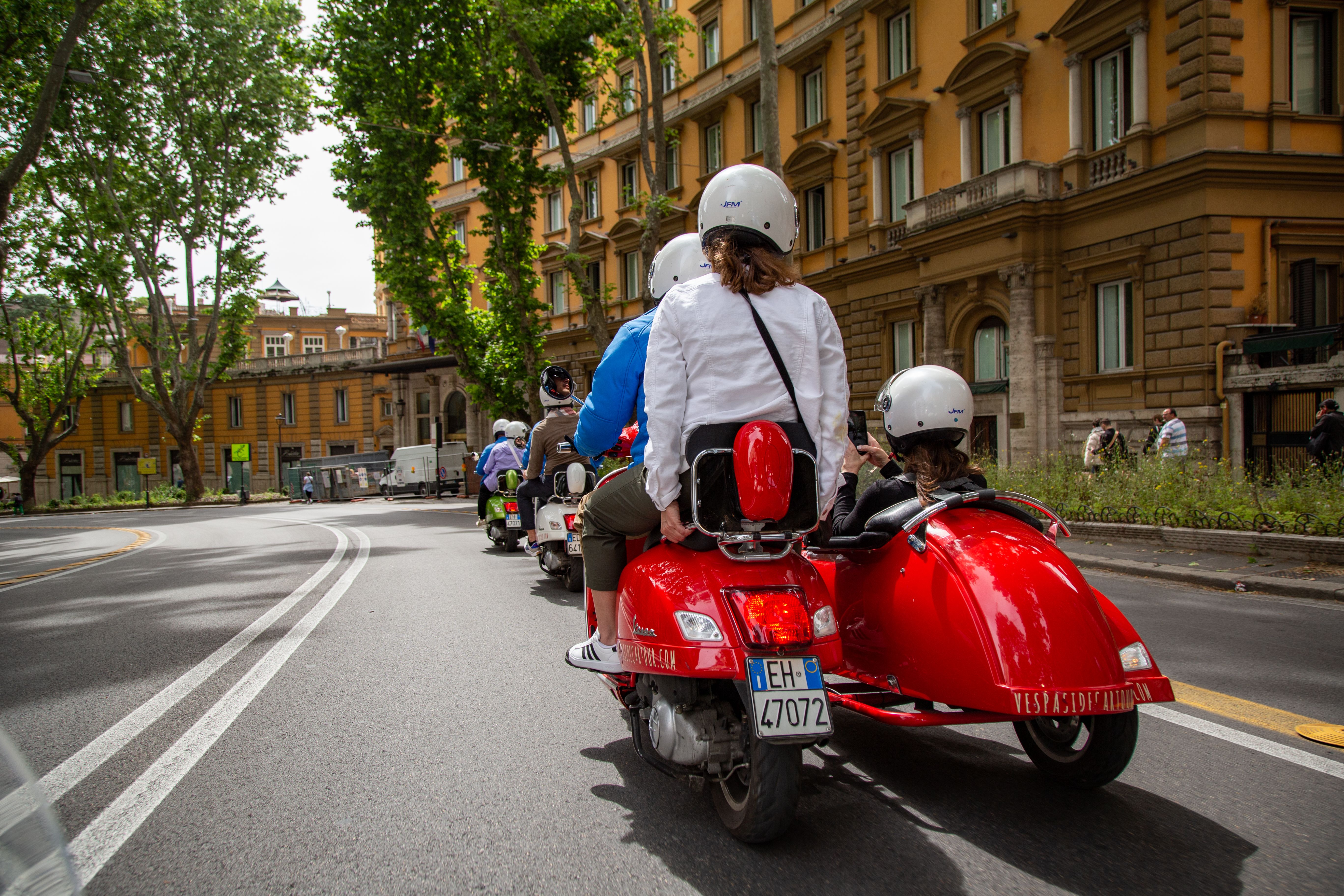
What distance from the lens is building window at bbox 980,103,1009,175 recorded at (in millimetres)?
19828

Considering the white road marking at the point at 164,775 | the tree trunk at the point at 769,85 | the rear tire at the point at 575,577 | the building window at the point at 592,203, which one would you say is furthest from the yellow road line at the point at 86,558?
the building window at the point at 592,203

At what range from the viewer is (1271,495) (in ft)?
30.5

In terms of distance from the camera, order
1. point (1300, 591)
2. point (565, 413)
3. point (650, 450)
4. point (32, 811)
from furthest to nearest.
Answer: point (565, 413)
point (1300, 591)
point (650, 450)
point (32, 811)

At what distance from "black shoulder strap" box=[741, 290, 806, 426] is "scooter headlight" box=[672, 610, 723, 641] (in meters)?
0.67

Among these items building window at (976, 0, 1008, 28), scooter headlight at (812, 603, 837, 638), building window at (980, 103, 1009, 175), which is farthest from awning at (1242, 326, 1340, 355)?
scooter headlight at (812, 603, 837, 638)

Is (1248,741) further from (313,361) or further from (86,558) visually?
(313,361)

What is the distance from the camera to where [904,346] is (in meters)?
22.7

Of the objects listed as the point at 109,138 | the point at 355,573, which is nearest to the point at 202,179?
the point at 109,138

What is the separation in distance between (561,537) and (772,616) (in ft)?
17.9

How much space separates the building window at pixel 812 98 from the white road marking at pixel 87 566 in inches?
757

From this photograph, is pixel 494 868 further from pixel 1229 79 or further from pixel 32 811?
pixel 1229 79

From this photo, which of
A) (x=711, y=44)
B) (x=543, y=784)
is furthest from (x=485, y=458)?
(x=711, y=44)

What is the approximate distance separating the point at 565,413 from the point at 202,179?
3104cm

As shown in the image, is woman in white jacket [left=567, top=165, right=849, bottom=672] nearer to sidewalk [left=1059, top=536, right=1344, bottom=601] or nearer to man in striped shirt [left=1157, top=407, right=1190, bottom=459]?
sidewalk [left=1059, top=536, right=1344, bottom=601]
